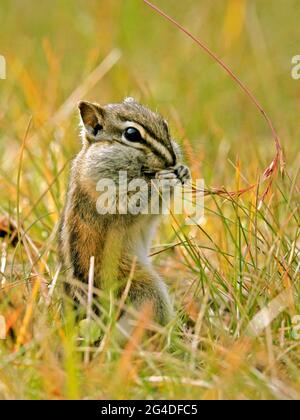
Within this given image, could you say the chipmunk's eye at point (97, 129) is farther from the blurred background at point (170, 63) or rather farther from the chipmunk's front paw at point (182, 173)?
the blurred background at point (170, 63)

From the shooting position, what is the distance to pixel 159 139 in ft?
13.0

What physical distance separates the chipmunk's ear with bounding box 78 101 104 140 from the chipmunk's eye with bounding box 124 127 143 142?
17 centimetres

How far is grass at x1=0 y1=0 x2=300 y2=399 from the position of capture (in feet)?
10.3

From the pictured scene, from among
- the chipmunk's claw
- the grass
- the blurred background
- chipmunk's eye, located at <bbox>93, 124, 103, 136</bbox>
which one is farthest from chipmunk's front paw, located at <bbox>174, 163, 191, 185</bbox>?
the blurred background

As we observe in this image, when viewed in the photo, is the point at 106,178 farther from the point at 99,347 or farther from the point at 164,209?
the point at 99,347

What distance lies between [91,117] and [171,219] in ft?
3.04

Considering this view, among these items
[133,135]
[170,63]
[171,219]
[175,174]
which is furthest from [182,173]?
[170,63]

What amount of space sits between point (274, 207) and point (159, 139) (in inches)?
25.4

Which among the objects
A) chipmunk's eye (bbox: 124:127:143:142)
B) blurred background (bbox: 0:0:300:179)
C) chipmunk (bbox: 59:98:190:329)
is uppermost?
blurred background (bbox: 0:0:300:179)

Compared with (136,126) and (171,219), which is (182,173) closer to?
(136,126)

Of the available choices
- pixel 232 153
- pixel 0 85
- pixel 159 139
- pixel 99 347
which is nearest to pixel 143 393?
pixel 99 347

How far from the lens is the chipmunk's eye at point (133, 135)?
13.2ft

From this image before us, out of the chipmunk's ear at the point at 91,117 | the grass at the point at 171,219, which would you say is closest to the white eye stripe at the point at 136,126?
the chipmunk's ear at the point at 91,117

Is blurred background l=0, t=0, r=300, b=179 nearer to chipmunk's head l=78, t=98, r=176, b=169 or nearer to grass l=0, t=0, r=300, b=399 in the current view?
grass l=0, t=0, r=300, b=399
